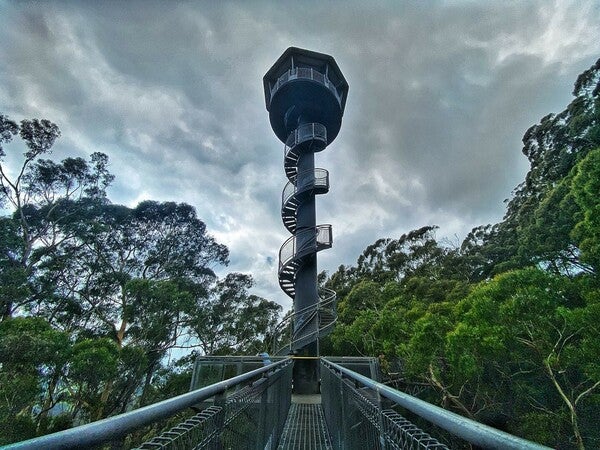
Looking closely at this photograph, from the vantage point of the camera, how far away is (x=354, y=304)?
18188 mm

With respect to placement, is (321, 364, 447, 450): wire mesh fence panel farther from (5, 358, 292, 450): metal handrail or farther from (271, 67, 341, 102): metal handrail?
(271, 67, 341, 102): metal handrail

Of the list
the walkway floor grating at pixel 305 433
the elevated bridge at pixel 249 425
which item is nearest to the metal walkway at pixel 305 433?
the walkway floor grating at pixel 305 433

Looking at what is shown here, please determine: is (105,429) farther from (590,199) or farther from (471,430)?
(590,199)

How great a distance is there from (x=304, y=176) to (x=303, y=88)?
4.90m

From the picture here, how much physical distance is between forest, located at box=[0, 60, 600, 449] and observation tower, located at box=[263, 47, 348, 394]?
1.94 m

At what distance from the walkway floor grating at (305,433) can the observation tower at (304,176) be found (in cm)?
504

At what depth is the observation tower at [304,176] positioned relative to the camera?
1086 cm

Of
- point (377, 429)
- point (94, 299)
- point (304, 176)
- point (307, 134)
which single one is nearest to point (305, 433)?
point (377, 429)

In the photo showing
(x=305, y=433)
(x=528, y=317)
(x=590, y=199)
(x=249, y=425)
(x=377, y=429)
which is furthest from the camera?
(x=590, y=199)

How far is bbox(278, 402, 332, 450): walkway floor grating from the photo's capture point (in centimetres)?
363

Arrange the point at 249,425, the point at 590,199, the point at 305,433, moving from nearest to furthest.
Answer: the point at 249,425
the point at 305,433
the point at 590,199

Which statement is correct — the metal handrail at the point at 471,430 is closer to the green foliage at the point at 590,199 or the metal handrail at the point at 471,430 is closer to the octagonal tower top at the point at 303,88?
the green foliage at the point at 590,199

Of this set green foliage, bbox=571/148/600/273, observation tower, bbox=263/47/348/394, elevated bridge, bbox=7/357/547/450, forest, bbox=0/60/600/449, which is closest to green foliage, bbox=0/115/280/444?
forest, bbox=0/60/600/449

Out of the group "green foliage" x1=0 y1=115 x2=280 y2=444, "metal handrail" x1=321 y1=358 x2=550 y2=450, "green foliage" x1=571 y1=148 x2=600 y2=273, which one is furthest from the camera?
"green foliage" x1=0 y1=115 x2=280 y2=444
